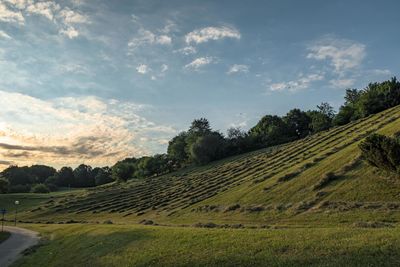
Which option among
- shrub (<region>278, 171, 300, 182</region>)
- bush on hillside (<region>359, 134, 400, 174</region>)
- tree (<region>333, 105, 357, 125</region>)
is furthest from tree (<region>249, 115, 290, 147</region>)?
bush on hillside (<region>359, 134, 400, 174</region>)

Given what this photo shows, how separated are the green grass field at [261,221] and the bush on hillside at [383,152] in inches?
78.3

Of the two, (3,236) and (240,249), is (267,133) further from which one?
(240,249)

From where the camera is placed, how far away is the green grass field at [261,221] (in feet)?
65.4

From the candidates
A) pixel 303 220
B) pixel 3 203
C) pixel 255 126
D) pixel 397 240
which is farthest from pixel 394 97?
pixel 3 203

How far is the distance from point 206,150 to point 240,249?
121 meters

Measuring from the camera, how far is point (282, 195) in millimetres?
53500

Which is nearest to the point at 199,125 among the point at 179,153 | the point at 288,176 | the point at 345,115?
the point at 179,153

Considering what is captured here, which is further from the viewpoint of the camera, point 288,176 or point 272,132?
point 272,132

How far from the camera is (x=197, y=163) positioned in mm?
145375

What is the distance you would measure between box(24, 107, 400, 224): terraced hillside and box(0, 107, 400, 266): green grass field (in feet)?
0.61

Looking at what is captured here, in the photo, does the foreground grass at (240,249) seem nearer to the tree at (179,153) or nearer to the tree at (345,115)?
A: the tree at (345,115)

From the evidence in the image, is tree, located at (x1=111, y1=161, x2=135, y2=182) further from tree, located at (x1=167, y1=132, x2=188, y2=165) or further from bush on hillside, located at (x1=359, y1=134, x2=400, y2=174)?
bush on hillside, located at (x1=359, y1=134, x2=400, y2=174)

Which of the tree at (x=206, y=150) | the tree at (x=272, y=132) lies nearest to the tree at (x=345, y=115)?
the tree at (x=272, y=132)

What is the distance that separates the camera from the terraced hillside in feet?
138
